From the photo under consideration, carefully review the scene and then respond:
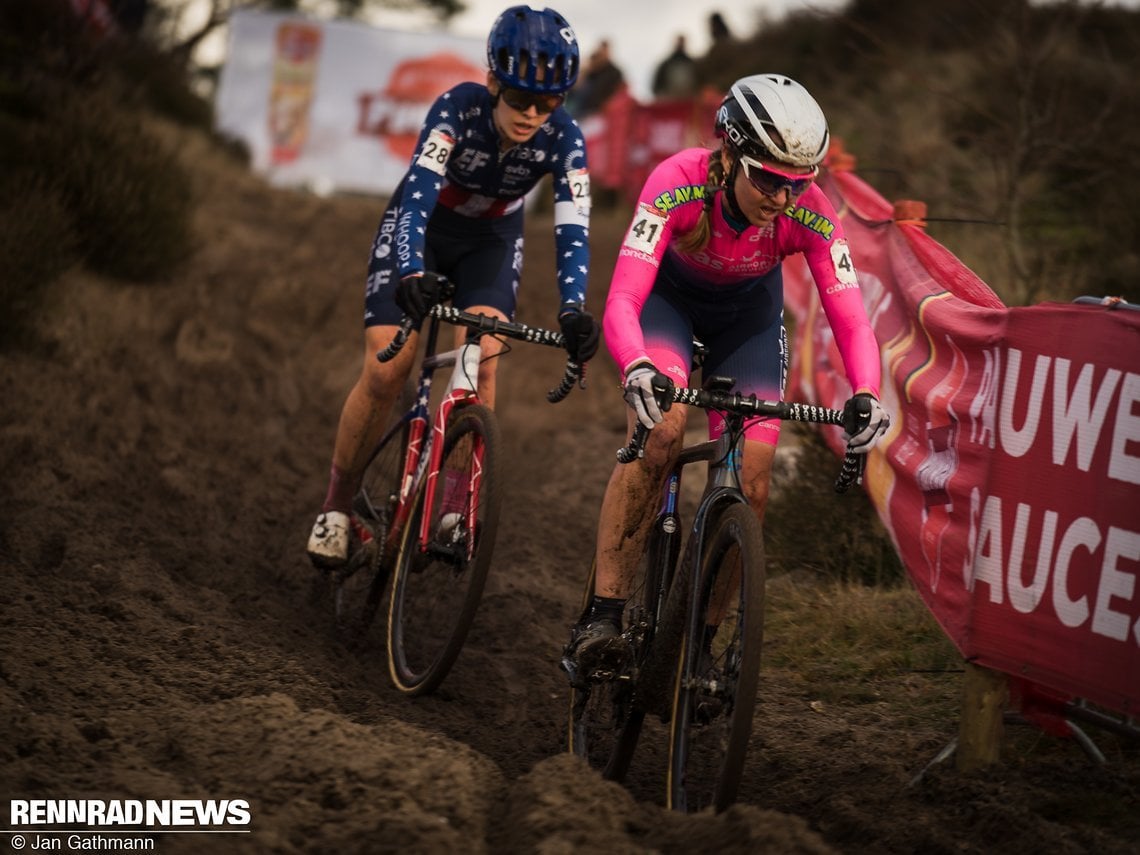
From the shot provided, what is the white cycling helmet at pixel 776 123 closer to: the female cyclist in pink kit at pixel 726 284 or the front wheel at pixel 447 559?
the female cyclist in pink kit at pixel 726 284

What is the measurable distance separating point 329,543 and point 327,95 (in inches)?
596

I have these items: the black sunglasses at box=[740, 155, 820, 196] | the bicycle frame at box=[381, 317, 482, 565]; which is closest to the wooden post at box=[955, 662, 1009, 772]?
the black sunglasses at box=[740, 155, 820, 196]

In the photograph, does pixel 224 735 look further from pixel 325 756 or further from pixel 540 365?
pixel 540 365

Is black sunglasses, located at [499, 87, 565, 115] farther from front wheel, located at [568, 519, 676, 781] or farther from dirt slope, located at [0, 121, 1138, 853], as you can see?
dirt slope, located at [0, 121, 1138, 853]

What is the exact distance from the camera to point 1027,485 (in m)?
4.23

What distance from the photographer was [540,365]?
39.5 ft

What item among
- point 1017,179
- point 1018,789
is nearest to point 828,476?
point 1018,789

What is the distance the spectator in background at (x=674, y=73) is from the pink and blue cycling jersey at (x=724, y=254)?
Answer: 17.9m

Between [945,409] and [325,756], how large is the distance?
8.80 feet

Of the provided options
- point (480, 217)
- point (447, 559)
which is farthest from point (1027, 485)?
point (480, 217)

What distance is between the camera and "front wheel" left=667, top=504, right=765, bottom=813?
3.64 m

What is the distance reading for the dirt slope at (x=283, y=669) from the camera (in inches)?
141

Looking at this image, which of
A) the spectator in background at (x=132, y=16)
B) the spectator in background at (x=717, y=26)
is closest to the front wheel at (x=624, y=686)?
the spectator in background at (x=132, y=16)

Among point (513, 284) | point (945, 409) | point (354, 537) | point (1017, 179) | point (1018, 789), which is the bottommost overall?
point (1018, 789)
